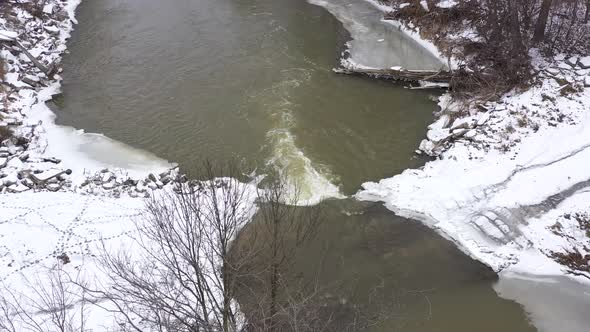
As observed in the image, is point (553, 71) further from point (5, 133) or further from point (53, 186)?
point (5, 133)

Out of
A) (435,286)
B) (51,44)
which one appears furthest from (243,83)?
(435,286)

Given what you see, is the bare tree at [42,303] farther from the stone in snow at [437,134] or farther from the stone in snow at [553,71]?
the stone in snow at [553,71]

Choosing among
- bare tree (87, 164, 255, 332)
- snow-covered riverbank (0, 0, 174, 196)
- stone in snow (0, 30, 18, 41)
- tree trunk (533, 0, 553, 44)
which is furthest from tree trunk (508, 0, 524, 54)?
stone in snow (0, 30, 18, 41)

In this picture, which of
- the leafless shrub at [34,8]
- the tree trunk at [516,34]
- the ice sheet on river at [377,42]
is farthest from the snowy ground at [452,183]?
the leafless shrub at [34,8]

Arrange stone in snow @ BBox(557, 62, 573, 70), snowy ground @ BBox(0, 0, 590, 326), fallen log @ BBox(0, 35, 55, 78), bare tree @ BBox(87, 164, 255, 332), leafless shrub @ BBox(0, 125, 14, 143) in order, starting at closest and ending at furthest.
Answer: bare tree @ BBox(87, 164, 255, 332), snowy ground @ BBox(0, 0, 590, 326), leafless shrub @ BBox(0, 125, 14, 143), stone in snow @ BBox(557, 62, 573, 70), fallen log @ BBox(0, 35, 55, 78)

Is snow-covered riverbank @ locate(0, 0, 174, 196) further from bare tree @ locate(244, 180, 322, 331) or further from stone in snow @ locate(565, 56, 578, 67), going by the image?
stone in snow @ locate(565, 56, 578, 67)

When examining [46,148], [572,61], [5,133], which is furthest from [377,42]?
[5,133]
